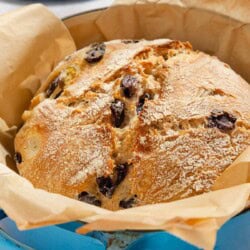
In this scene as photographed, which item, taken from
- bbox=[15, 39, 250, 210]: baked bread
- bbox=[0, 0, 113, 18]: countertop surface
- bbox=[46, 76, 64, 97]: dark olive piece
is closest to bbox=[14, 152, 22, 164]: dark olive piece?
bbox=[15, 39, 250, 210]: baked bread

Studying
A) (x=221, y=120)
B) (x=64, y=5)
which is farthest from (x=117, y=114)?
(x=64, y=5)

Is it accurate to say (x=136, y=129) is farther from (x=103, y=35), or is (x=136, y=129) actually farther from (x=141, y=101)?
(x=103, y=35)

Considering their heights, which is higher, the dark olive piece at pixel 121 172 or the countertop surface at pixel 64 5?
the dark olive piece at pixel 121 172

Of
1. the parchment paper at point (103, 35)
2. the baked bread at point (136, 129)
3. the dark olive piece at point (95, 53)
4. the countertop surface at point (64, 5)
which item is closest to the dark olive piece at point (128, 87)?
the baked bread at point (136, 129)

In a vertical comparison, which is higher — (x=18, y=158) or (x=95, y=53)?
(x=95, y=53)

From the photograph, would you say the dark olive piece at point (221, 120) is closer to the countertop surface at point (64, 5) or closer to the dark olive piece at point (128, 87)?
the dark olive piece at point (128, 87)

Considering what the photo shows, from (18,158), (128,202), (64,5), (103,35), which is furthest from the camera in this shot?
(64,5)

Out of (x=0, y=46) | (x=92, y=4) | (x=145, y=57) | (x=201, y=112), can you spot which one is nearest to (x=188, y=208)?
(x=201, y=112)
